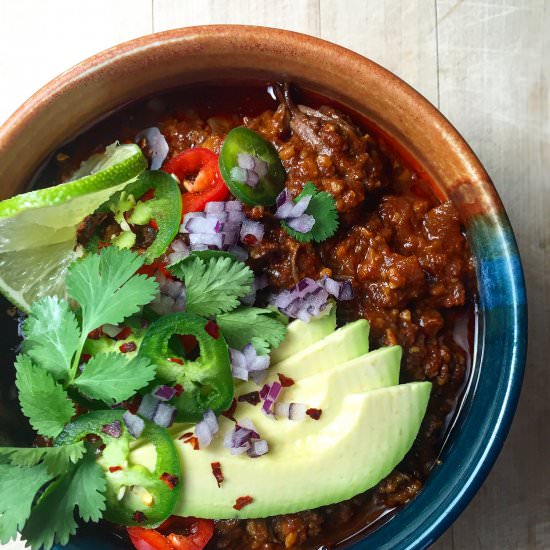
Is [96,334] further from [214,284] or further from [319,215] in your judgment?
[319,215]

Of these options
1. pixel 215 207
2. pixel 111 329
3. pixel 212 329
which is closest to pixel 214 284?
pixel 212 329

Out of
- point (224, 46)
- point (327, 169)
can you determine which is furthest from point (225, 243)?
point (224, 46)

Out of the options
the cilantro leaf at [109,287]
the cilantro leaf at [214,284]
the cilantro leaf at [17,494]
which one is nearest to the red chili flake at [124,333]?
the cilantro leaf at [109,287]

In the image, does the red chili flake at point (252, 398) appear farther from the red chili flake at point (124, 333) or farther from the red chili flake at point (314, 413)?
the red chili flake at point (124, 333)

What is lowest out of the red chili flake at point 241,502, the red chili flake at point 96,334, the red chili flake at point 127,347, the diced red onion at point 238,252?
the red chili flake at point 241,502

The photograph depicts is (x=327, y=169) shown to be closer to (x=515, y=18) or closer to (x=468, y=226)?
(x=468, y=226)

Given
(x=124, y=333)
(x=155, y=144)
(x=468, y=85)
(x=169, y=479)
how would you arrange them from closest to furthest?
(x=169, y=479) → (x=124, y=333) → (x=155, y=144) → (x=468, y=85)
